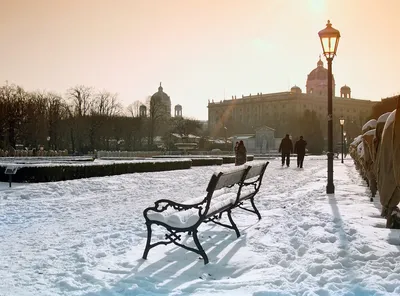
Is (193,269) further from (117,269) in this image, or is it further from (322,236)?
(322,236)

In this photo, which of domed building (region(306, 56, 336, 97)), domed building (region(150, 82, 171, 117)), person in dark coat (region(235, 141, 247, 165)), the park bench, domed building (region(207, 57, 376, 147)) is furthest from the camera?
domed building (region(306, 56, 336, 97))

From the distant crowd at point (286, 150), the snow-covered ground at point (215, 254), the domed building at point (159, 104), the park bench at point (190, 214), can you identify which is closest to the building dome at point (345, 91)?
the domed building at point (159, 104)

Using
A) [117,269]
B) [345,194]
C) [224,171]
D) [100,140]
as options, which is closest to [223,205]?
[224,171]

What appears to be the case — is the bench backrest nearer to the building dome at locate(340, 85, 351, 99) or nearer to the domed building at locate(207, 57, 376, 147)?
the domed building at locate(207, 57, 376, 147)

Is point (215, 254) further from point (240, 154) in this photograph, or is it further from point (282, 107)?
point (282, 107)

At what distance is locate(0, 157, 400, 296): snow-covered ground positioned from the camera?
479cm

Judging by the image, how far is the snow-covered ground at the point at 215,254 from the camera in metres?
4.79

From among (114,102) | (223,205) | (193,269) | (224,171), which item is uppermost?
(114,102)

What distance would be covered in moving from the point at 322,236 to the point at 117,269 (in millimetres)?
2715

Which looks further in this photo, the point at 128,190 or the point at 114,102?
the point at 114,102

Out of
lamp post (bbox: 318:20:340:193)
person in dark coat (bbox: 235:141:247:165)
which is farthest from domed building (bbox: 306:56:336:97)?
lamp post (bbox: 318:20:340:193)

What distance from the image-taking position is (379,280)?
15.1ft

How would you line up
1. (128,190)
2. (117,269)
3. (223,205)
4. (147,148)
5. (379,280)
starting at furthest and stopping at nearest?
(147,148)
(128,190)
(223,205)
(117,269)
(379,280)

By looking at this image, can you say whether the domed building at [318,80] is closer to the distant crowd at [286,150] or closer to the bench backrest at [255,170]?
the distant crowd at [286,150]
